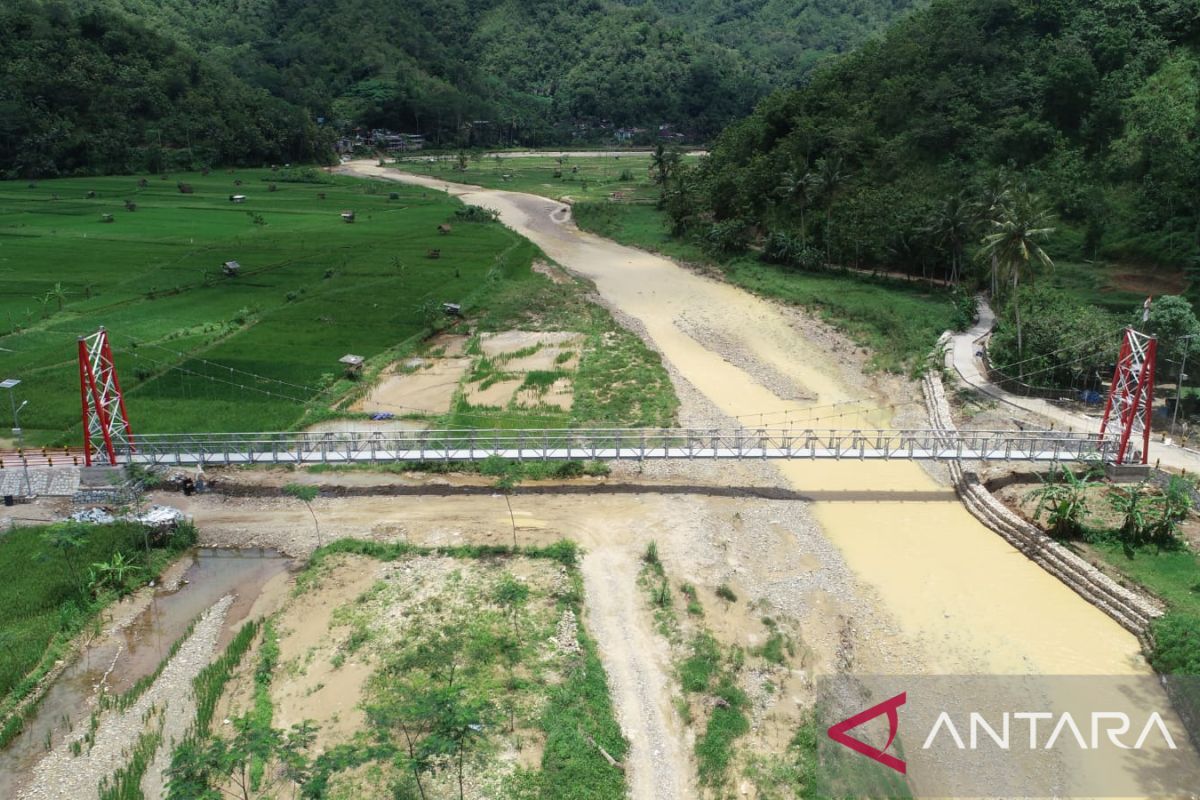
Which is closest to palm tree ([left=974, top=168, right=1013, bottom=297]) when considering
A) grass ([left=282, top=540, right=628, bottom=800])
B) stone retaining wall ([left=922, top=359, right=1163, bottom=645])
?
stone retaining wall ([left=922, top=359, right=1163, bottom=645])

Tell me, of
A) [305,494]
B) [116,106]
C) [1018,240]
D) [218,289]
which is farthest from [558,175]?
[305,494]

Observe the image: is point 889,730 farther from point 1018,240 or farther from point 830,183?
point 830,183

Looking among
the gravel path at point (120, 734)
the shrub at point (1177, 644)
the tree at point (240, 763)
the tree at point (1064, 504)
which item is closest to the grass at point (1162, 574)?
the shrub at point (1177, 644)

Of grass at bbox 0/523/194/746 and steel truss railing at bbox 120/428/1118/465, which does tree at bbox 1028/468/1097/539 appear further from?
grass at bbox 0/523/194/746

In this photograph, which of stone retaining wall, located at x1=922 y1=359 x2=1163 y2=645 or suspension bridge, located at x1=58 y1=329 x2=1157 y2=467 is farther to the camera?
suspension bridge, located at x1=58 y1=329 x2=1157 y2=467

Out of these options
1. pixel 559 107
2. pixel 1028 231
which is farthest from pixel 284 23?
pixel 1028 231
